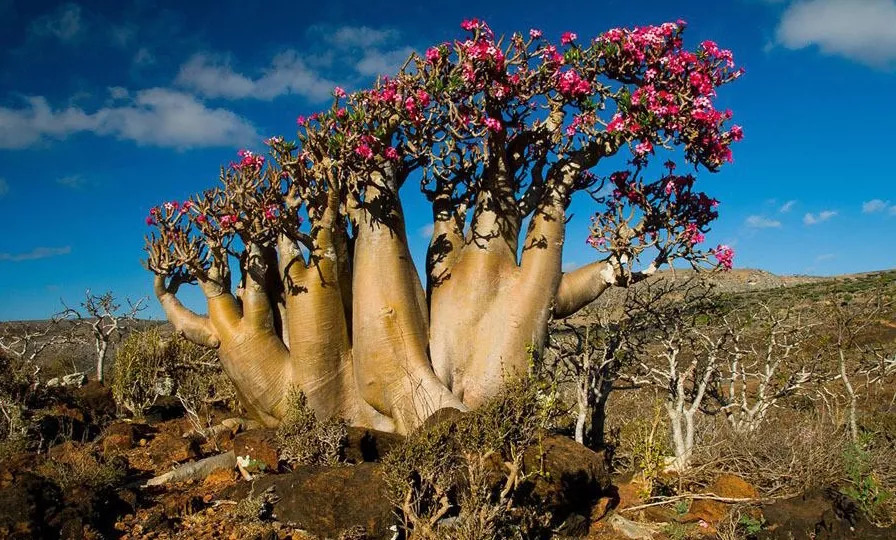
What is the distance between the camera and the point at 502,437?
139 inches

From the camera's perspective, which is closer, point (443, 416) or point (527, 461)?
point (527, 461)

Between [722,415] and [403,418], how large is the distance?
3.27 meters

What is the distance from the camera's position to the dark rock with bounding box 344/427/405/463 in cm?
538

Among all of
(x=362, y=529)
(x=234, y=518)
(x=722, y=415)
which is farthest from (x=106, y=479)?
(x=722, y=415)

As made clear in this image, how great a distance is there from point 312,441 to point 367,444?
522mm

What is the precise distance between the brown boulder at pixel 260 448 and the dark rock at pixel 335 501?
847mm

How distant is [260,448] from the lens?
17.8ft

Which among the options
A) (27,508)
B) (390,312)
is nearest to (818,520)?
(390,312)

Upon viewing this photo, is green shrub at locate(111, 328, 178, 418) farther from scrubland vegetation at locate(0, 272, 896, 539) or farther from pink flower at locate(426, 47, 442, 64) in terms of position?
pink flower at locate(426, 47, 442, 64)

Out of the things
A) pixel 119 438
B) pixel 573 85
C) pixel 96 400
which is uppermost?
pixel 573 85

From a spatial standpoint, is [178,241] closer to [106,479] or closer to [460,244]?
[106,479]

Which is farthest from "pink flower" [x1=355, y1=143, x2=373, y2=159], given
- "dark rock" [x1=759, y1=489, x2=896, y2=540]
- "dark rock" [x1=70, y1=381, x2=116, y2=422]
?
"dark rock" [x1=70, y1=381, x2=116, y2=422]

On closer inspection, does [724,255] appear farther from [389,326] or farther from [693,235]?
[389,326]

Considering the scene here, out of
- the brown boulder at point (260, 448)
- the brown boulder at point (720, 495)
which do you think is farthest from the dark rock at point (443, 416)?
the brown boulder at point (720, 495)
